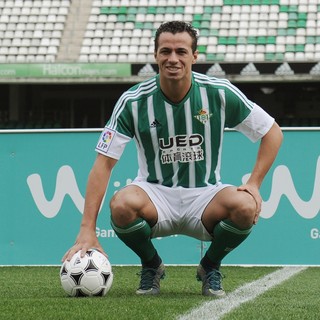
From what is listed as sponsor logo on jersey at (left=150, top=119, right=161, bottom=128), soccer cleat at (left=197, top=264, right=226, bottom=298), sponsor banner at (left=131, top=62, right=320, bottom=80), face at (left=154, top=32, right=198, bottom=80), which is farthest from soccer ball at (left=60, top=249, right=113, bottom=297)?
sponsor banner at (left=131, top=62, right=320, bottom=80)

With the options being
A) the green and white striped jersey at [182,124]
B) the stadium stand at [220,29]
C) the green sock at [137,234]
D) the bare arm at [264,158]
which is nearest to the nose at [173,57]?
the green and white striped jersey at [182,124]

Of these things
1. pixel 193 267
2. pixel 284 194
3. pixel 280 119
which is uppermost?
pixel 284 194

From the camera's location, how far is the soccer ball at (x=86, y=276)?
4727mm

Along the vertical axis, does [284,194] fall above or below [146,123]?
below

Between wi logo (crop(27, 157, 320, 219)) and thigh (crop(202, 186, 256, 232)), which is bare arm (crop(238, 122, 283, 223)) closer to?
thigh (crop(202, 186, 256, 232))

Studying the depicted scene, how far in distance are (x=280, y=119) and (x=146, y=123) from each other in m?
14.2

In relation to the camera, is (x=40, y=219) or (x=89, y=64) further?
(x=89, y=64)

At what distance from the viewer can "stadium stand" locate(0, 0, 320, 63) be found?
1702 centimetres

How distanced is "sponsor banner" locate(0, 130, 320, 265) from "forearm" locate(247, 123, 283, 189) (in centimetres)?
304

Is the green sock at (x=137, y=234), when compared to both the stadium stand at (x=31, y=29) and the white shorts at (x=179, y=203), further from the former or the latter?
the stadium stand at (x=31, y=29)

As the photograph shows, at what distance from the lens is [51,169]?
8.18 m

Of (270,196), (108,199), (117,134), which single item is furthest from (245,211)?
(108,199)

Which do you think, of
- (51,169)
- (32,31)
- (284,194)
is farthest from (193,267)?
(32,31)

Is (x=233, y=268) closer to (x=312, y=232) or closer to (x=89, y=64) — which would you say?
(x=312, y=232)
